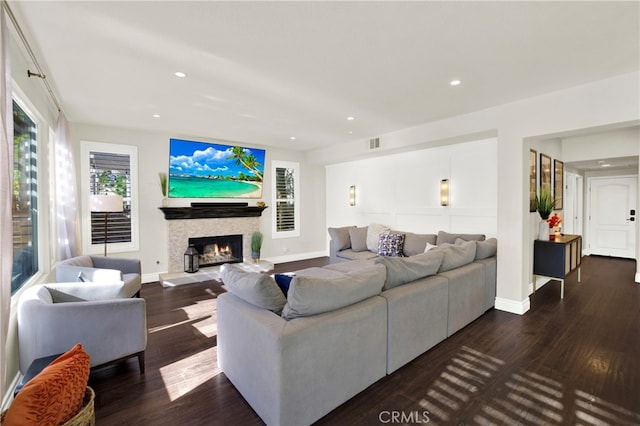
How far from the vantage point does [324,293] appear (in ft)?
6.76

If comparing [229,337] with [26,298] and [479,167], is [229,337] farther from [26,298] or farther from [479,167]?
[479,167]

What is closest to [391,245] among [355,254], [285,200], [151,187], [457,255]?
[355,254]

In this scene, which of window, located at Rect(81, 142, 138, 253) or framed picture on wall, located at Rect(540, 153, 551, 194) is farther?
window, located at Rect(81, 142, 138, 253)

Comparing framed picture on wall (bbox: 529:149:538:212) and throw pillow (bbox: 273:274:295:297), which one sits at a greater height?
framed picture on wall (bbox: 529:149:538:212)

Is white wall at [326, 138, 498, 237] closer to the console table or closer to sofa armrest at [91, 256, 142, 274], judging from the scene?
the console table

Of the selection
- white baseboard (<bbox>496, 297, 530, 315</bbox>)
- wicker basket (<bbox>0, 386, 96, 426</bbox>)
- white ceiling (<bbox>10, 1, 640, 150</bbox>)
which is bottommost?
white baseboard (<bbox>496, 297, 530, 315</bbox>)

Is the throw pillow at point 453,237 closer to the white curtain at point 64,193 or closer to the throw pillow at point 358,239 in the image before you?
the throw pillow at point 358,239

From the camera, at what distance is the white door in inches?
271

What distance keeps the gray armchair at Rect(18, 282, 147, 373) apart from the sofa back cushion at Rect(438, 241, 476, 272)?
9.57 ft

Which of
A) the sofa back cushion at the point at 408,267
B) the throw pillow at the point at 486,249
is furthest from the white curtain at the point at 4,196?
the throw pillow at the point at 486,249

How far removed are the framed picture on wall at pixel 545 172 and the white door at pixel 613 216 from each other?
12.7ft

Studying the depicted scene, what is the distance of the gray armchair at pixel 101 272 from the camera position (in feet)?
10.4

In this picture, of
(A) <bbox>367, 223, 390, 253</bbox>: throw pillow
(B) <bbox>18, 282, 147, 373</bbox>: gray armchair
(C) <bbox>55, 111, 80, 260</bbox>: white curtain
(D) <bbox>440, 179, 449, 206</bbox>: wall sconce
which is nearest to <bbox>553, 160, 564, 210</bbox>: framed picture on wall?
(D) <bbox>440, 179, 449, 206</bbox>: wall sconce

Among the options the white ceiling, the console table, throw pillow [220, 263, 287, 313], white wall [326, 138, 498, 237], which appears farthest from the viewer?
white wall [326, 138, 498, 237]
